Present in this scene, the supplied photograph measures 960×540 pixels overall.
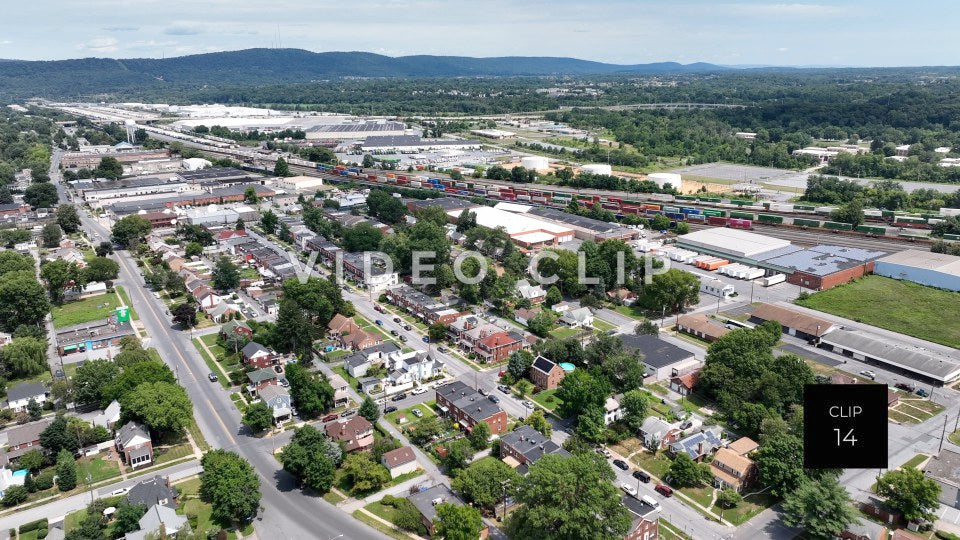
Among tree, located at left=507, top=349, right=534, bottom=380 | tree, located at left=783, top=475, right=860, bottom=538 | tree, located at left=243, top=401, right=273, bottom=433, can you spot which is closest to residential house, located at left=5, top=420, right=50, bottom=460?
tree, located at left=243, top=401, right=273, bottom=433

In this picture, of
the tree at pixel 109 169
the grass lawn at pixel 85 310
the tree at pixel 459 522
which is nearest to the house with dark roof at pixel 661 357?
the tree at pixel 459 522

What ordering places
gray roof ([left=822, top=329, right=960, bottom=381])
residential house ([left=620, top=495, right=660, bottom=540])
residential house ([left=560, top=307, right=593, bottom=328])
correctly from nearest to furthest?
residential house ([left=620, top=495, right=660, bottom=540])
gray roof ([left=822, top=329, right=960, bottom=381])
residential house ([left=560, top=307, right=593, bottom=328])

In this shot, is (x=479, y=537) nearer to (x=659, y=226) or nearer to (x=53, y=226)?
(x=659, y=226)

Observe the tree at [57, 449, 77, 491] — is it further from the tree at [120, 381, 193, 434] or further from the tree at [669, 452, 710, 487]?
the tree at [669, 452, 710, 487]

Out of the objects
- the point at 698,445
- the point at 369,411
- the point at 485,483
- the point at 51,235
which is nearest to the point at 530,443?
the point at 485,483

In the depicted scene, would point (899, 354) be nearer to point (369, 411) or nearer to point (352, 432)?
point (369, 411)

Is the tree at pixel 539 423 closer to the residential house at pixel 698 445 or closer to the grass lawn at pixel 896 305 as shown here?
the residential house at pixel 698 445
